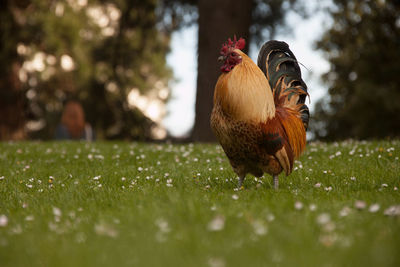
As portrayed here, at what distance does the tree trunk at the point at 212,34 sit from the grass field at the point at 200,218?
18.1 ft

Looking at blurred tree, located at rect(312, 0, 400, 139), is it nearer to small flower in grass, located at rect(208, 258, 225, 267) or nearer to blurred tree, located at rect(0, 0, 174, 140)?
blurred tree, located at rect(0, 0, 174, 140)

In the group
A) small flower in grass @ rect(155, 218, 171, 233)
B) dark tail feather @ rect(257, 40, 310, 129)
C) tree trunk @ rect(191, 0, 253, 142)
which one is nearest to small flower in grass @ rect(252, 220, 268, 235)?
small flower in grass @ rect(155, 218, 171, 233)

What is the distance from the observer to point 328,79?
2072 centimetres

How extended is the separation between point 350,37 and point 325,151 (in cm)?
1300

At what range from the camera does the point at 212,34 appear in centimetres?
1223

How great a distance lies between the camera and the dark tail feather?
5996 millimetres

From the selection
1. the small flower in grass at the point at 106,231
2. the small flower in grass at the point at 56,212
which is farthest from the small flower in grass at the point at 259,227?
the small flower in grass at the point at 56,212

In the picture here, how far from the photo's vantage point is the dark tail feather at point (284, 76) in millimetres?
5996

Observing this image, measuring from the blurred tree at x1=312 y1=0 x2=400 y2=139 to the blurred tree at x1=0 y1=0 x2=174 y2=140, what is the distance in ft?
30.4

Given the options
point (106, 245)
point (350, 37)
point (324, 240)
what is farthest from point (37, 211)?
point (350, 37)

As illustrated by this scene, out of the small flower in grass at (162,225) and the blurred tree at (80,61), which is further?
the blurred tree at (80,61)

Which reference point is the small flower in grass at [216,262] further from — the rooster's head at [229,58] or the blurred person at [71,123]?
the blurred person at [71,123]

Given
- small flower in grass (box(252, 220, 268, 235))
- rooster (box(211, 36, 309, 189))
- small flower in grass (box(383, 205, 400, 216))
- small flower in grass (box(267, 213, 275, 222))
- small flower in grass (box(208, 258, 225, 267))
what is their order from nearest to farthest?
small flower in grass (box(208, 258, 225, 267)), small flower in grass (box(252, 220, 268, 235)), small flower in grass (box(267, 213, 275, 222)), small flower in grass (box(383, 205, 400, 216)), rooster (box(211, 36, 309, 189))

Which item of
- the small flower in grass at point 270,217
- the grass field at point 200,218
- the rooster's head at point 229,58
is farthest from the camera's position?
the rooster's head at point 229,58
